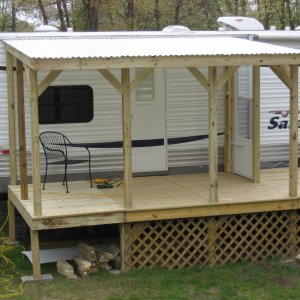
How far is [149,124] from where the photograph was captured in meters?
10.7

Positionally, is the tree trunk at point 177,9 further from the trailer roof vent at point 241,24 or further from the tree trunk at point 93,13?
the trailer roof vent at point 241,24

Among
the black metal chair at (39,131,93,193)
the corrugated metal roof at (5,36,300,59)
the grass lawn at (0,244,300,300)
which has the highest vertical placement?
the corrugated metal roof at (5,36,300,59)

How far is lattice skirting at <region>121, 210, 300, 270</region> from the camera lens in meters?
8.56

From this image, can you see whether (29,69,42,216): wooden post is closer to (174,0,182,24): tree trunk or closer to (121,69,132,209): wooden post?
(121,69,132,209): wooden post

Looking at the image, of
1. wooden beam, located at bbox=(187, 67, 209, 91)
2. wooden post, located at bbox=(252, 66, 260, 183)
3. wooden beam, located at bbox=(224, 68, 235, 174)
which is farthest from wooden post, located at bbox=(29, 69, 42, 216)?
wooden beam, located at bbox=(224, 68, 235, 174)

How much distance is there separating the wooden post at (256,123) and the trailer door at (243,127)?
0.53ft

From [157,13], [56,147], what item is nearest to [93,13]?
[157,13]

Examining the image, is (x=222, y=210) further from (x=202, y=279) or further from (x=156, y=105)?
(x=156, y=105)

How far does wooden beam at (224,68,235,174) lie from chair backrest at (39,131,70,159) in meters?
2.48

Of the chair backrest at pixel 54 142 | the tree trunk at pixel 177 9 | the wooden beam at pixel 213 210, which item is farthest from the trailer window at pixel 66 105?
the tree trunk at pixel 177 9

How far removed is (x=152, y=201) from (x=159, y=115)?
2179mm

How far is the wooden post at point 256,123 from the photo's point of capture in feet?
33.3

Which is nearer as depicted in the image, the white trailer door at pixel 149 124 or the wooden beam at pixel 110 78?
the wooden beam at pixel 110 78

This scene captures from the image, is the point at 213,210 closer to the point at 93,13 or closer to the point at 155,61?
the point at 155,61
